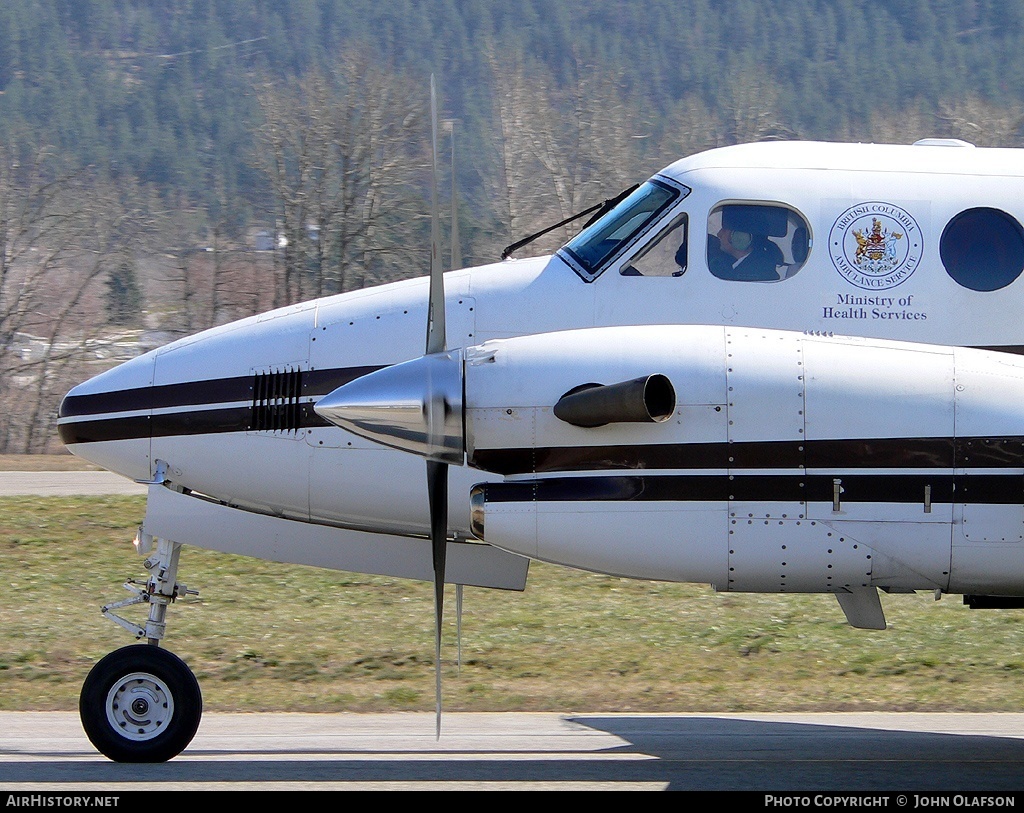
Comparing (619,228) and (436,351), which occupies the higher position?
(619,228)

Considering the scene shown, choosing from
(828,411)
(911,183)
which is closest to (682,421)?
(828,411)

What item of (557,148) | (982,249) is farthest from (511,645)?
(557,148)

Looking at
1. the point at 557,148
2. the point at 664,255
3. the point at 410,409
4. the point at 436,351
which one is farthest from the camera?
the point at 557,148

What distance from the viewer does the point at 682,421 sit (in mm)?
6223

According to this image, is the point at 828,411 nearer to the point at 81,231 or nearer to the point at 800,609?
the point at 800,609

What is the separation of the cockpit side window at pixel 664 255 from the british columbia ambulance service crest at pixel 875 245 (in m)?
0.79

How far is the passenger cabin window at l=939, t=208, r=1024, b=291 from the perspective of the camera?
6867 mm

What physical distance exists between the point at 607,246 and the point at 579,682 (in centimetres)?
441

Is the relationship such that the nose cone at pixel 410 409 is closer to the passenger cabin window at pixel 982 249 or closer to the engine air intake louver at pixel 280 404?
the engine air intake louver at pixel 280 404

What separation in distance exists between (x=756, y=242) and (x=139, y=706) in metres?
4.25

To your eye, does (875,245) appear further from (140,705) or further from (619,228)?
(140,705)

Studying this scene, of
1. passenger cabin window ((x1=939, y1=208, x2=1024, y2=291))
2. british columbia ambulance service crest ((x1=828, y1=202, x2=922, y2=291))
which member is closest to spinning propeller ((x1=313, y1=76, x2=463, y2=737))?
british columbia ambulance service crest ((x1=828, y1=202, x2=922, y2=291))

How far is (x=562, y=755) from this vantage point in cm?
791

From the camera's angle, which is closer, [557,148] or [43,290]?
[43,290]
